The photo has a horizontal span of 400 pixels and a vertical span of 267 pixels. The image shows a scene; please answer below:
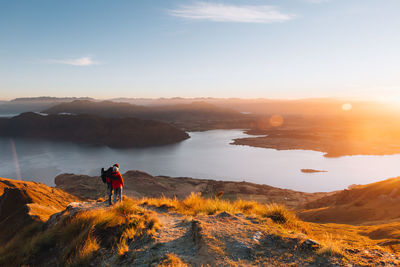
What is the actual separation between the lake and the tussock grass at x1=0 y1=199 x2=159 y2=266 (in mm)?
47878

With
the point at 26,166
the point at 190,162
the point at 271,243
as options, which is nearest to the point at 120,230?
the point at 271,243

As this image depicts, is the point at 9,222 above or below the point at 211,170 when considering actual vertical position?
above

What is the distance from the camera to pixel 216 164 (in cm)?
7038

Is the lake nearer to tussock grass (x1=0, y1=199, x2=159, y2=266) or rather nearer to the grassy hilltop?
the grassy hilltop

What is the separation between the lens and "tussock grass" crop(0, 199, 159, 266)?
193 inches

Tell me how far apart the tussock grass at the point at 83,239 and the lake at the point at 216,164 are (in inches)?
1885

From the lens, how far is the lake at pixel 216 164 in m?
54.6

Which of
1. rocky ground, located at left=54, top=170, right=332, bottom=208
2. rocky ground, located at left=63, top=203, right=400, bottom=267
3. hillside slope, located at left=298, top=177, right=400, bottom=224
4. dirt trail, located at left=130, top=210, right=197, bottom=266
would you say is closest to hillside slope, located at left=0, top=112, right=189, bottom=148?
rocky ground, located at left=54, top=170, right=332, bottom=208

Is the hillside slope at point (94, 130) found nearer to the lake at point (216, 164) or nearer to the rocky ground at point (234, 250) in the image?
the lake at point (216, 164)

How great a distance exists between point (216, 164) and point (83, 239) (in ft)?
217

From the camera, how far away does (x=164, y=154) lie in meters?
86.2

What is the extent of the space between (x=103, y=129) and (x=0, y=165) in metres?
56.9

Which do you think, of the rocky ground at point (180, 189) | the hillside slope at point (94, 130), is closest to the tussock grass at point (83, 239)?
the rocky ground at point (180, 189)

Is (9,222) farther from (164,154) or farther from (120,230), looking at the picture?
(164,154)
